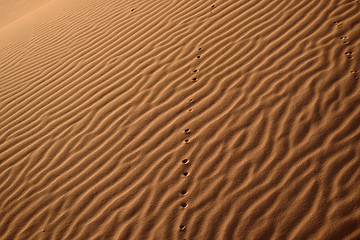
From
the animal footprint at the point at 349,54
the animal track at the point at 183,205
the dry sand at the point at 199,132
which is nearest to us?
the dry sand at the point at 199,132

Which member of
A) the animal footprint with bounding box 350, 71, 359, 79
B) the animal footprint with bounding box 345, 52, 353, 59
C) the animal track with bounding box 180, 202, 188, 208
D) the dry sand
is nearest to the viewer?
the dry sand

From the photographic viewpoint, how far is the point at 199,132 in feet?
10.0

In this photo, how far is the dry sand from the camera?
2.44 m

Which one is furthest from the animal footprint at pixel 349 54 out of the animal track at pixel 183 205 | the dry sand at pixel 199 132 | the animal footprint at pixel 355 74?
the animal track at pixel 183 205

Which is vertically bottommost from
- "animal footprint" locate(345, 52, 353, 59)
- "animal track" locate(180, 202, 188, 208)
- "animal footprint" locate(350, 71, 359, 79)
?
"animal track" locate(180, 202, 188, 208)

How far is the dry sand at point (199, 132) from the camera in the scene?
2.44m

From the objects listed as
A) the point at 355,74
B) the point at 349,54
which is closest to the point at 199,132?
the point at 355,74

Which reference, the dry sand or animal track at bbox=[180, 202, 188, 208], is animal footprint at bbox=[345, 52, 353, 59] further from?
animal track at bbox=[180, 202, 188, 208]

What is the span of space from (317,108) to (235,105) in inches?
35.4

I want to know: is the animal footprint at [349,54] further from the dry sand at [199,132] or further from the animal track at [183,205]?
the animal track at [183,205]

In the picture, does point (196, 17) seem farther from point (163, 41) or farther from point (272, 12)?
point (272, 12)

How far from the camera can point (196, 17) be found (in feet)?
15.1

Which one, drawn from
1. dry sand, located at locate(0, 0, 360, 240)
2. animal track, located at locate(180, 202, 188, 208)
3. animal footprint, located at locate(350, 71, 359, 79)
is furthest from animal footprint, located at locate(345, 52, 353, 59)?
animal track, located at locate(180, 202, 188, 208)

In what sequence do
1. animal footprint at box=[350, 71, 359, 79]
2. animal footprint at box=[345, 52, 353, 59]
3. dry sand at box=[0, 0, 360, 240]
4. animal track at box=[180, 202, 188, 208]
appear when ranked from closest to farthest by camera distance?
dry sand at box=[0, 0, 360, 240] → animal track at box=[180, 202, 188, 208] → animal footprint at box=[350, 71, 359, 79] → animal footprint at box=[345, 52, 353, 59]
